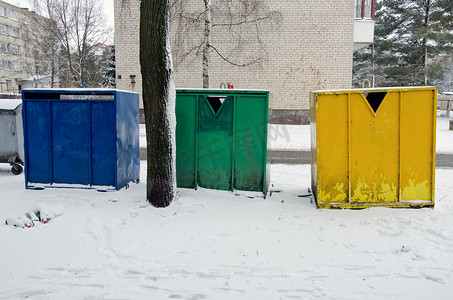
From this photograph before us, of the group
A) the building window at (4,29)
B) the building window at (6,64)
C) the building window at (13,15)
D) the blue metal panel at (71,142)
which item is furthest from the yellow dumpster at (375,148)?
the building window at (13,15)

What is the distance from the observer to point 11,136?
7781 mm

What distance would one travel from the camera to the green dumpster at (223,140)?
546 cm

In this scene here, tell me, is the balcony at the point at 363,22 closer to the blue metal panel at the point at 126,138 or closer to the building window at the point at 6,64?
the blue metal panel at the point at 126,138

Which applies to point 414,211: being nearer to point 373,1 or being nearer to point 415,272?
point 415,272

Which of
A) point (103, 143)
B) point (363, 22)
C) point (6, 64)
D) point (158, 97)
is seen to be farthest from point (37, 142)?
point (6, 64)

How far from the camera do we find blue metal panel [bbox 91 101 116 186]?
575cm

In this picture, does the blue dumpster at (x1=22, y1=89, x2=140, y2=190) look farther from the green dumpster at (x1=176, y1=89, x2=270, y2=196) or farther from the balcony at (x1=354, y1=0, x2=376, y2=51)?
the balcony at (x1=354, y1=0, x2=376, y2=51)

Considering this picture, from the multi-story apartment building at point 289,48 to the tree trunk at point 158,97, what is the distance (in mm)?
12230

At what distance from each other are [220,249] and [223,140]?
7.01 feet

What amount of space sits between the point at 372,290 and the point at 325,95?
278cm

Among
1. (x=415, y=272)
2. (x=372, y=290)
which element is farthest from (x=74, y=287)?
(x=415, y=272)

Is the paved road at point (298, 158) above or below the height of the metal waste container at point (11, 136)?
below

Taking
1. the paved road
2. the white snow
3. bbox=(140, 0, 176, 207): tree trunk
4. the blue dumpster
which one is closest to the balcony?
the paved road

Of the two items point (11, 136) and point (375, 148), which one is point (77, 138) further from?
point (375, 148)
